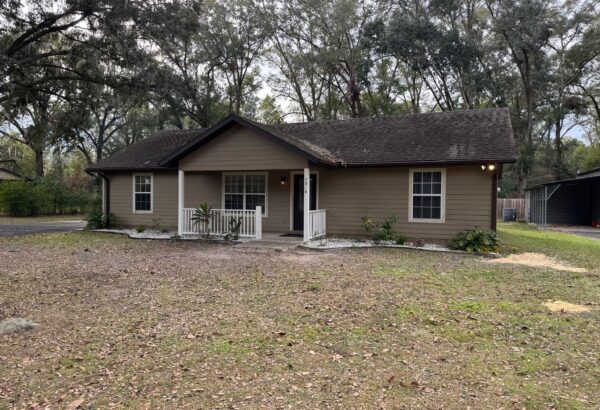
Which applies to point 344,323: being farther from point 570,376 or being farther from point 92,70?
point 92,70

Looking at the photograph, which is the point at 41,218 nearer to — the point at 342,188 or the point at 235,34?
the point at 235,34

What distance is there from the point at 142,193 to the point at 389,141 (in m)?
9.35

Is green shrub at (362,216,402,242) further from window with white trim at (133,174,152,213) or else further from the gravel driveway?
the gravel driveway

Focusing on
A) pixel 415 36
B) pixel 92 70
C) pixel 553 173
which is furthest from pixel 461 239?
pixel 553 173

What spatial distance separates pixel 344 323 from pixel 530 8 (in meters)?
25.3

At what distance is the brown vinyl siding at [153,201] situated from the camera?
15.0 metres

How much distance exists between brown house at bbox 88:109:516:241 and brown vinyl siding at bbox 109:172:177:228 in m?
0.04

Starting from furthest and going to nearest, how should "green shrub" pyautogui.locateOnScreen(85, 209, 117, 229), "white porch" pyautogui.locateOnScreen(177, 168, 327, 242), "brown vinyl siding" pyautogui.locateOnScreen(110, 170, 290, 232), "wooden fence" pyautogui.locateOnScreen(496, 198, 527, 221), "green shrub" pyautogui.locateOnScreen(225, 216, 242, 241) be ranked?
"wooden fence" pyautogui.locateOnScreen(496, 198, 527, 221), "green shrub" pyautogui.locateOnScreen(85, 209, 117, 229), "brown vinyl siding" pyautogui.locateOnScreen(110, 170, 290, 232), "green shrub" pyautogui.locateOnScreen(225, 216, 242, 241), "white porch" pyautogui.locateOnScreen(177, 168, 327, 242)

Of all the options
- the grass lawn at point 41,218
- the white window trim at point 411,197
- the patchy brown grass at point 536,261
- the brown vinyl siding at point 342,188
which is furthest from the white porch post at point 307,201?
the grass lawn at point 41,218

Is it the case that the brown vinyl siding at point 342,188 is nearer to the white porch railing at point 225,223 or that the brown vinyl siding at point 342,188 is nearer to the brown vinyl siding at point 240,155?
the brown vinyl siding at point 240,155

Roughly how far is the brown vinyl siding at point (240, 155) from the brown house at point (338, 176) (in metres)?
0.03

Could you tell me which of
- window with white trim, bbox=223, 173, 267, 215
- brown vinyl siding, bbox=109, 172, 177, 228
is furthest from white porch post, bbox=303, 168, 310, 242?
brown vinyl siding, bbox=109, 172, 177, 228

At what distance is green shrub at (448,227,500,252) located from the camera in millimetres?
10641

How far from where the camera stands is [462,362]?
3.82m
